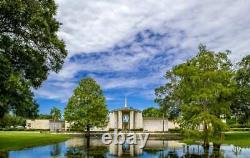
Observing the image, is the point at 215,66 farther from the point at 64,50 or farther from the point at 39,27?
the point at 39,27

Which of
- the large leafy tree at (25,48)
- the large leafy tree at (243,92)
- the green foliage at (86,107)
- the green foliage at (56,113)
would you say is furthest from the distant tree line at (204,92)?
the green foliage at (56,113)

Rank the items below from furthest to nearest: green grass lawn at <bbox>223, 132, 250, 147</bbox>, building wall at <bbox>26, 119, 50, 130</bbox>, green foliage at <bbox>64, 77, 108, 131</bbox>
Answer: building wall at <bbox>26, 119, 50, 130</bbox> → green foliage at <bbox>64, 77, 108, 131</bbox> → green grass lawn at <bbox>223, 132, 250, 147</bbox>

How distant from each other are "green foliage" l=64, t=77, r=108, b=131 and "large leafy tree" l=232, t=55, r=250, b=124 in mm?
25164

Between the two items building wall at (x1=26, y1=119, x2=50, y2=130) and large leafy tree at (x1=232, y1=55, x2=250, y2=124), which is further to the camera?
building wall at (x1=26, y1=119, x2=50, y2=130)

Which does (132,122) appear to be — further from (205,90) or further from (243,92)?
(205,90)

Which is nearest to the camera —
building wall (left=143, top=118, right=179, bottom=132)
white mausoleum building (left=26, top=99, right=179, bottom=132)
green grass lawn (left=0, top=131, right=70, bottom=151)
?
green grass lawn (left=0, top=131, right=70, bottom=151)

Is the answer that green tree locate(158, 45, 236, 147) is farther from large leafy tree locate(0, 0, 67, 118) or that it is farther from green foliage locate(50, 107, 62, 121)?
green foliage locate(50, 107, 62, 121)

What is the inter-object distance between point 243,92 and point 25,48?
45.8 meters

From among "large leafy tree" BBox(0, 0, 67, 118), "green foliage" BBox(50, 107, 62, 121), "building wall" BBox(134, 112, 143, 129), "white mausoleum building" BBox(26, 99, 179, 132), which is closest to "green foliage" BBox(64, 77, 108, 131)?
"white mausoleum building" BBox(26, 99, 179, 132)

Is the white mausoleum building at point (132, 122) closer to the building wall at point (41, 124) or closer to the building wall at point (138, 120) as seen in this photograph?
the building wall at point (138, 120)

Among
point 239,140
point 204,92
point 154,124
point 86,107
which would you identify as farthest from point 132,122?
point 204,92

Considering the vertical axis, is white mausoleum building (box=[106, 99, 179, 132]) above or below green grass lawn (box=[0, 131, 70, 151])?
above

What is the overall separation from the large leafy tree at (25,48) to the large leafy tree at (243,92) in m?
41.8

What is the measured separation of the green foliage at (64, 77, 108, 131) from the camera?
250 ft
